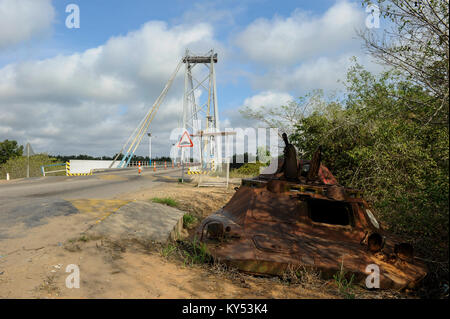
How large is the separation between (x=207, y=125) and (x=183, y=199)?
26.4m

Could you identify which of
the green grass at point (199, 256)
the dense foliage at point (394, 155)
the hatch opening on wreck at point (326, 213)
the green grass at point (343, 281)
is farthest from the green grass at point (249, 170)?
the green grass at point (343, 281)

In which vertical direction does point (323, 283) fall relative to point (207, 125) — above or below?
below

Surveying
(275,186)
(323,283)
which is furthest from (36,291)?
(275,186)

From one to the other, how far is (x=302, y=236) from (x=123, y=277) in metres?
2.51

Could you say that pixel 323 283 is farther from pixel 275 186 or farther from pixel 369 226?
pixel 275 186

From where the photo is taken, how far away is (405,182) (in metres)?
7.29

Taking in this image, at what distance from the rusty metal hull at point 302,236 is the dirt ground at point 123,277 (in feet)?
0.66

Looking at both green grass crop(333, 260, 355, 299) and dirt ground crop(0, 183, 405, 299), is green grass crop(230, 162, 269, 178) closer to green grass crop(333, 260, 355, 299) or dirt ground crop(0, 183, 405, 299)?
dirt ground crop(0, 183, 405, 299)

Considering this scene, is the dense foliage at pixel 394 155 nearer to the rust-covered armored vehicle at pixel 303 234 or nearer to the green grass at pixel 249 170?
the rust-covered armored vehicle at pixel 303 234

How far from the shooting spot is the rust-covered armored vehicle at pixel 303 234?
11.6 ft

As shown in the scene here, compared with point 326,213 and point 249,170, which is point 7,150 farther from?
point 326,213

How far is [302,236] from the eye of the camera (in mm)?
4285

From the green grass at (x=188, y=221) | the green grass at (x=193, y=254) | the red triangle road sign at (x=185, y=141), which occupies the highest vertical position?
the red triangle road sign at (x=185, y=141)
